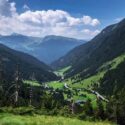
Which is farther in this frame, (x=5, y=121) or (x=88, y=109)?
(x=88, y=109)

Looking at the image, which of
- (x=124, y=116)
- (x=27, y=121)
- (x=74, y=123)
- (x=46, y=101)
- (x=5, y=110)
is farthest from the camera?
(x=46, y=101)

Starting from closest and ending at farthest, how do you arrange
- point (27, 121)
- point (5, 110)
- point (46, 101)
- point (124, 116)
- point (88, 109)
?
point (27, 121) → point (5, 110) → point (124, 116) → point (46, 101) → point (88, 109)

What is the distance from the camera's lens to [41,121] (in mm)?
28734

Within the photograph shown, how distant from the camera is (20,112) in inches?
1294

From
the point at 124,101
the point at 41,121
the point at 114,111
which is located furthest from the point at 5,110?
the point at 124,101

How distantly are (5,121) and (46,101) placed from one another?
376 ft

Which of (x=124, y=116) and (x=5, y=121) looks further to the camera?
(x=124, y=116)

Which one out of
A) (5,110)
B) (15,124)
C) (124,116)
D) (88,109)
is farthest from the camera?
(88,109)

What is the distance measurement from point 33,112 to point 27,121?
7.37m

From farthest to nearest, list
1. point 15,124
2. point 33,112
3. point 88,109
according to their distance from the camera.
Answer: point 88,109 → point 33,112 → point 15,124

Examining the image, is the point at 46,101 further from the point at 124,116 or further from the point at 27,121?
the point at 27,121

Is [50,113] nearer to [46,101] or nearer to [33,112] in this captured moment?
[33,112]

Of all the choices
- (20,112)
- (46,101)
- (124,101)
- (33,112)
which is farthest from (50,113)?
(124,101)

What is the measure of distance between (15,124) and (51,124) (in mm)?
3311
